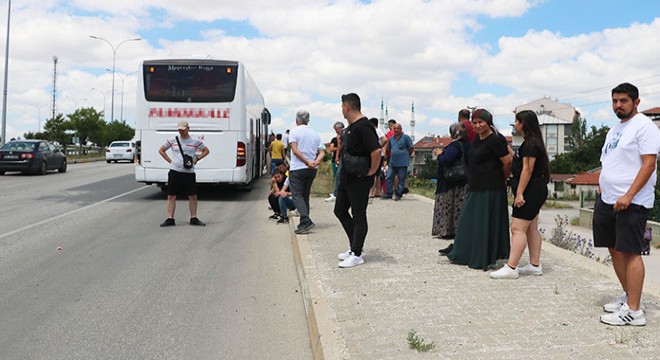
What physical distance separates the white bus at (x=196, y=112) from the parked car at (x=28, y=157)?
1212 cm

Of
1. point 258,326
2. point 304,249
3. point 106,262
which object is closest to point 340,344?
point 258,326

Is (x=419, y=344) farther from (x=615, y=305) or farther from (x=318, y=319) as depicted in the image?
(x=615, y=305)

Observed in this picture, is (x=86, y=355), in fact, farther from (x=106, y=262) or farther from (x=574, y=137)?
(x=574, y=137)

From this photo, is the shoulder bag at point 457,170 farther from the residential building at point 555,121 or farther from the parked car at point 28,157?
the residential building at point 555,121

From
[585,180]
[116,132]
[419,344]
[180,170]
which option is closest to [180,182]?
[180,170]

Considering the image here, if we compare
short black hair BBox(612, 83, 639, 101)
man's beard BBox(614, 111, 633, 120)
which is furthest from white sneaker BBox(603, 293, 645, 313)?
short black hair BBox(612, 83, 639, 101)

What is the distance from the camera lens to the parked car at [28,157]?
24.0 meters

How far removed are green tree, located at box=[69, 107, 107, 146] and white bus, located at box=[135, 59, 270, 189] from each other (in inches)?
1865

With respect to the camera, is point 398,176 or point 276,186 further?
point 398,176

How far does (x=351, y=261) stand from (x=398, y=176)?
753 centimetres

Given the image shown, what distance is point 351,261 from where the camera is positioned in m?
6.60

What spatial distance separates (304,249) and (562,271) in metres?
3.05

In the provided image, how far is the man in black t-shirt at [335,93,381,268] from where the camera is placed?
6457mm

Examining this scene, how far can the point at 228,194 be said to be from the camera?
16766 millimetres
